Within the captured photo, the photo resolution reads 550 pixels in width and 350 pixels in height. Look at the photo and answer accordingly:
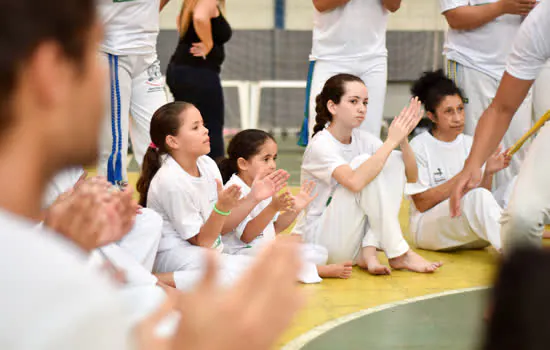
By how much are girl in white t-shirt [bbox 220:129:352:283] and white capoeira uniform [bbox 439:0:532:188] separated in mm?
1180

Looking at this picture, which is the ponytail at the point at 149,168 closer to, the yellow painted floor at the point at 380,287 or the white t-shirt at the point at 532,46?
the yellow painted floor at the point at 380,287

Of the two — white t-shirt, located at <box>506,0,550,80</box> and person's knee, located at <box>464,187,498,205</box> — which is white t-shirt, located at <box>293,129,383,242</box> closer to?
person's knee, located at <box>464,187,498,205</box>

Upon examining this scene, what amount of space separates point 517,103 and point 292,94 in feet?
23.4

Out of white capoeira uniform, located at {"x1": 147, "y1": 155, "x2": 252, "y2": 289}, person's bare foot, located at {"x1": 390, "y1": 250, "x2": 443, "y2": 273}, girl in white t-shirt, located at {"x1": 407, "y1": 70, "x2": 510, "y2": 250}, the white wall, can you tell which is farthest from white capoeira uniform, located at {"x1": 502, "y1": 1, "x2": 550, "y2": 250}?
the white wall

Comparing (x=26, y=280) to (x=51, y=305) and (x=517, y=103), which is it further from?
(x=517, y=103)

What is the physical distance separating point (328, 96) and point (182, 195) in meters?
1.00

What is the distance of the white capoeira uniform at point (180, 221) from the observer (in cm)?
297

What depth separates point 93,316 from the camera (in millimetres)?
589

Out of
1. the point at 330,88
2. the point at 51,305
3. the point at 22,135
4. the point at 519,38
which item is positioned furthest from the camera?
the point at 330,88

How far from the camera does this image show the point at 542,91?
4137 mm

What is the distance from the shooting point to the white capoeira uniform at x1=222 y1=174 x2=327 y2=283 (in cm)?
323

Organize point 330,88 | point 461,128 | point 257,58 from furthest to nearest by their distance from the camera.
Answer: point 257,58 → point 461,128 → point 330,88

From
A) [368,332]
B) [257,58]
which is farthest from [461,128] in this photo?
[257,58]

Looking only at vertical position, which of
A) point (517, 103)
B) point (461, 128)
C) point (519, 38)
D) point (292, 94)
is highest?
point (519, 38)
